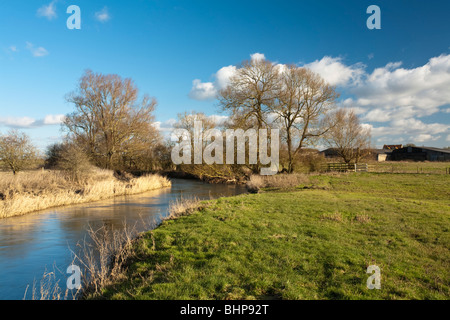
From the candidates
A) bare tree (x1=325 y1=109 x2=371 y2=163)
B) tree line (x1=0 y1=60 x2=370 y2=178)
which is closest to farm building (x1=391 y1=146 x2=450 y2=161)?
bare tree (x1=325 y1=109 x2=371 y2=163)

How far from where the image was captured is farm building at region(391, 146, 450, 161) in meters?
62.5

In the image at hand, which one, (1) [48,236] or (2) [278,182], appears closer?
(1) [48,236]

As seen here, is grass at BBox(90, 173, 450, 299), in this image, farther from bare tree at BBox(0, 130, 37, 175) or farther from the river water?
bare tree at BBox(0, 130, 37, 175)

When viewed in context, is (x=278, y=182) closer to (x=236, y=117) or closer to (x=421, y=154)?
(x=236, y=117)

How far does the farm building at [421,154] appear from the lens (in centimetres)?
6253

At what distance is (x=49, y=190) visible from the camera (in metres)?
19.0

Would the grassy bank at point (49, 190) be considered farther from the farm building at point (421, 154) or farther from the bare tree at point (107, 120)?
the farm building at point (421, 154)

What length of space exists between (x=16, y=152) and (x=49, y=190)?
27.3 ft

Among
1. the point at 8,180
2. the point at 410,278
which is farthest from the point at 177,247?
the point at 8,180

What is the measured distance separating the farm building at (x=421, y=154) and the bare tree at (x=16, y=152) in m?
74.4

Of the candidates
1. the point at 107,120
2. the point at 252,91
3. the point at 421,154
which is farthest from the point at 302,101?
the point at 421,154
